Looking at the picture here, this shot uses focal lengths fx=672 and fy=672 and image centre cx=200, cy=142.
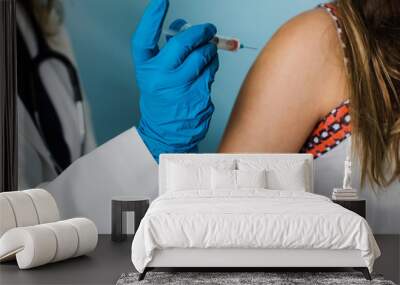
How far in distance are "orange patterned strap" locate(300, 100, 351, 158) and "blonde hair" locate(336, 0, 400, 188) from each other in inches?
2.1

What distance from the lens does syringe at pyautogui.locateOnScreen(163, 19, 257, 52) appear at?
17.3 ft

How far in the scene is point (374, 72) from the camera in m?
5.02

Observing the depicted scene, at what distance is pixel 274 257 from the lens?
3.78m

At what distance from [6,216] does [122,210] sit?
102cm

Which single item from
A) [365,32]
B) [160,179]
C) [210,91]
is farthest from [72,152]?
[365,32]

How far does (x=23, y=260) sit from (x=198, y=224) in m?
1.14

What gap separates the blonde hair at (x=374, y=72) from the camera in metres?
5.02

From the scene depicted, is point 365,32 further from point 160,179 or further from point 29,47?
point 29,47

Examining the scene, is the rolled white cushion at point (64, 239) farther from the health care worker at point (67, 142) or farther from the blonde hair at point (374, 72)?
the blonde hair at point (374, 72)

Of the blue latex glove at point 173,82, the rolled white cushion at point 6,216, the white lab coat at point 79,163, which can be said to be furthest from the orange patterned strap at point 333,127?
the rolled white cushion at point 6,216

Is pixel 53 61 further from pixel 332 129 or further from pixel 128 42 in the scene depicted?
pixel 332 129

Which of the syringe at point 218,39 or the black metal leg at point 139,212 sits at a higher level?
the syringe at point 218,39

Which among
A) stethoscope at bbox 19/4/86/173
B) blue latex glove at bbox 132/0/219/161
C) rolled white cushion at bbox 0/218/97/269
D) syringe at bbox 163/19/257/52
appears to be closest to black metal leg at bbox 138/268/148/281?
rolled white cushion at bbox 0/218/97/269

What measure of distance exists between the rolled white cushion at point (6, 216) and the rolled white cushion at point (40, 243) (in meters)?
0.10
